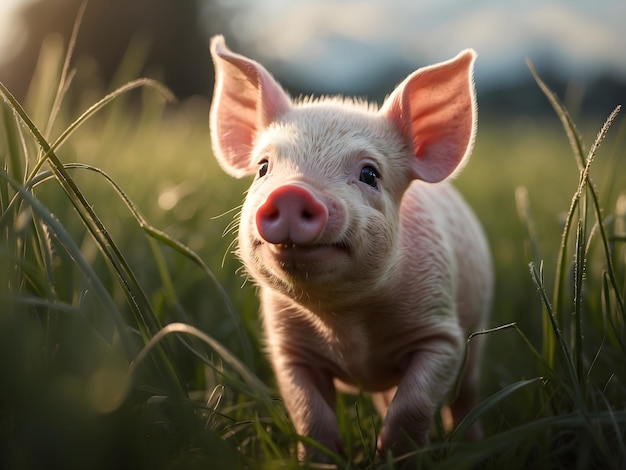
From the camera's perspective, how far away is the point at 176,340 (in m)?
3.43

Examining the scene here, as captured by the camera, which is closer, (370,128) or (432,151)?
(370,128)

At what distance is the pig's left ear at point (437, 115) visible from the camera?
299cm

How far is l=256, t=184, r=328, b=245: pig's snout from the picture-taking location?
2.26m

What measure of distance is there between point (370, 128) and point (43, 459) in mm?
1868

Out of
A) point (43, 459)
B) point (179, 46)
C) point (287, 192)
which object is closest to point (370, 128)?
point (287, 192)

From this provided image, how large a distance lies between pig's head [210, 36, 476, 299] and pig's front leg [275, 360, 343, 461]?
1.73 feet

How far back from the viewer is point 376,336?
9.77 ft

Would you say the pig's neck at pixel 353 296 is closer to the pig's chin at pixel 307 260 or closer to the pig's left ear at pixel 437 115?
the pig's chin at pixel 307 260

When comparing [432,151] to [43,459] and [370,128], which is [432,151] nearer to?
[370,128]

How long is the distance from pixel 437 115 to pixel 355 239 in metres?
0.96

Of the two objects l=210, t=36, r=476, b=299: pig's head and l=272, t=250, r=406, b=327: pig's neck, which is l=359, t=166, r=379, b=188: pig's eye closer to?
l=210, t=36, r=476, b=299: pig's head

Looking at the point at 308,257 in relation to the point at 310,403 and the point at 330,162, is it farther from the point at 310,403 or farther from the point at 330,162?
the point at 310,403

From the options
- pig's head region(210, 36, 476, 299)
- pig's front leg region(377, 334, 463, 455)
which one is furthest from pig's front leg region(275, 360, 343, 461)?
pig's head region(210, 36, 476, 299)

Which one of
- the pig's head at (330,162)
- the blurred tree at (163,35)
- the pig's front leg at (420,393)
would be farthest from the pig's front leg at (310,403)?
the blurred tree at (163,35)
